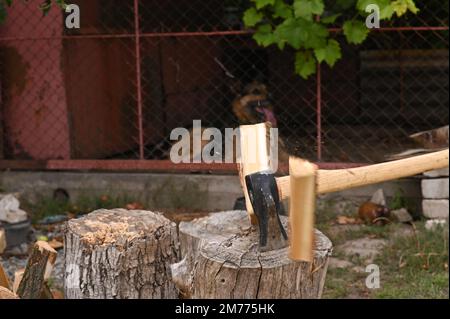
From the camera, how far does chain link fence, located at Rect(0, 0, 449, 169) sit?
22.0ft

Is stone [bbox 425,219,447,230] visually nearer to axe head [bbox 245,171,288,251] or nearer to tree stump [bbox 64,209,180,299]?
tree stump [bbox 64,209,180,299]

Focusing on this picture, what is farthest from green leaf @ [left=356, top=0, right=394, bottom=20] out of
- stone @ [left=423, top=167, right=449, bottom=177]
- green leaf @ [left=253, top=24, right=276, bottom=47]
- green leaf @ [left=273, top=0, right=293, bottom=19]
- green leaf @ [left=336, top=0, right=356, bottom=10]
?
stone @ [left=423, top=167, right=449, bottom=177]

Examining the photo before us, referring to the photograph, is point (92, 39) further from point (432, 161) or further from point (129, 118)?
point (432, 161)

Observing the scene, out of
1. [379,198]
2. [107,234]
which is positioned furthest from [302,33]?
[107,234]

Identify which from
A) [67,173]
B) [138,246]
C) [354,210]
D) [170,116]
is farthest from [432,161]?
[170,116]

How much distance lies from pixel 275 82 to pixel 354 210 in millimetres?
3920

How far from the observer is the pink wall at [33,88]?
6.58 metres

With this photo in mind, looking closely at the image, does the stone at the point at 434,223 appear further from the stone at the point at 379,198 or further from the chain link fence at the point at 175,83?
the chain link fence at the point at 175,83

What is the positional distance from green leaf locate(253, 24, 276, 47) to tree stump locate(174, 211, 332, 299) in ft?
11.7

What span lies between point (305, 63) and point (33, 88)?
7.54ft

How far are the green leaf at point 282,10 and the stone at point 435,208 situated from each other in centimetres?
178

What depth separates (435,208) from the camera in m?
6.18

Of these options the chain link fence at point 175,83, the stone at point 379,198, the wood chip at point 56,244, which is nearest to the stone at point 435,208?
the stone at point 379,198

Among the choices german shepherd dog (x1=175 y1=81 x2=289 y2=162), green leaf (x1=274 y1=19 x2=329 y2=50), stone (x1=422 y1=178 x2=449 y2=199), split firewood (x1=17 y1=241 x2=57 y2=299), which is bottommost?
split firewood (x1=17 y1=241 x2=57 y2=299)
